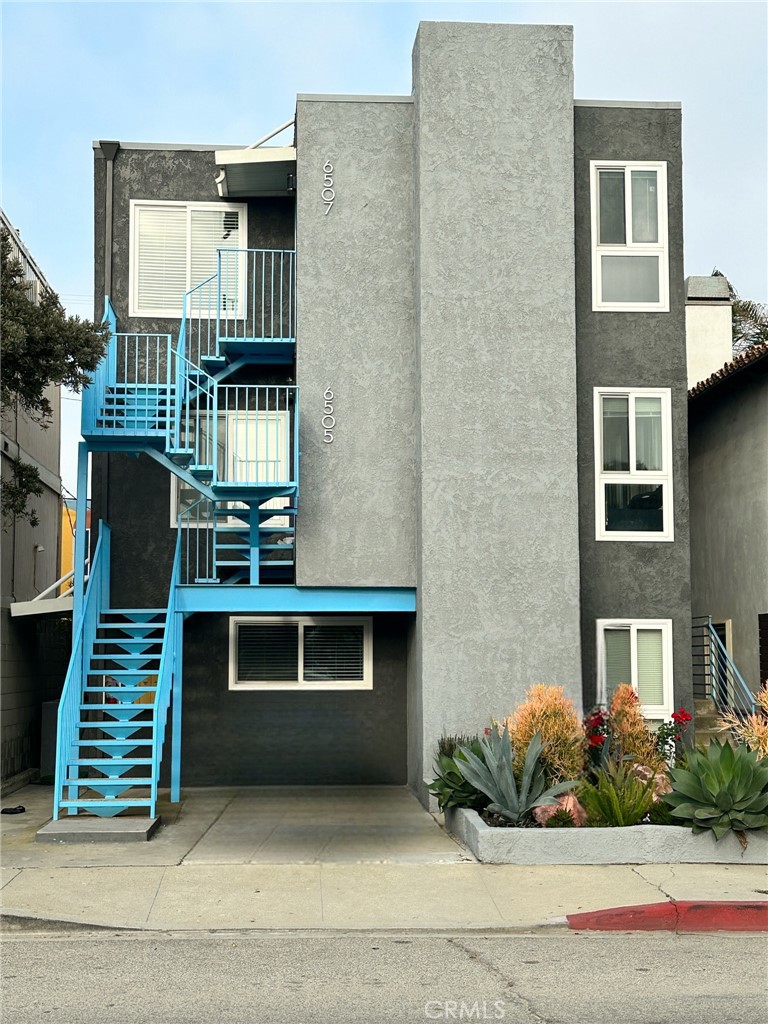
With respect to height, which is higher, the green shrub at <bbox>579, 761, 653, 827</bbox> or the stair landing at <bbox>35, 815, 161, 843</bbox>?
the green shrub at <bbox>579, 761, 653, 827</bbox>

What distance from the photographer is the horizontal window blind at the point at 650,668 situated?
15.8m

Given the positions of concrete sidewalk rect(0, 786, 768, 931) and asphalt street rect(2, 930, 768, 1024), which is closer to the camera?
asphalt street rect(2, 930, 768, 1024)

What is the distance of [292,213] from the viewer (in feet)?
57.7

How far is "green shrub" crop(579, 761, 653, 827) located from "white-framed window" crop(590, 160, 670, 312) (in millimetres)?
6544

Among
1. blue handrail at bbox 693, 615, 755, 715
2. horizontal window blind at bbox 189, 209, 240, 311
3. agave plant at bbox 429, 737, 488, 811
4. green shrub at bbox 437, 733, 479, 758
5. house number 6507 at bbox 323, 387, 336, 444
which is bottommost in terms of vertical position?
agave plant at bbox 429, 737, 488, 811

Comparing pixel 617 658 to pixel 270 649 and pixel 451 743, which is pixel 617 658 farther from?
pixel 270 649

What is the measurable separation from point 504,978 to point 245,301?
443 inches

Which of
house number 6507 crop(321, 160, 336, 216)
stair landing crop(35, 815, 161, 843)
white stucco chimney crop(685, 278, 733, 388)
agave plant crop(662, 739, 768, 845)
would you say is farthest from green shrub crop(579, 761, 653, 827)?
white stucco chimney crop(685, 278, 733, 388)

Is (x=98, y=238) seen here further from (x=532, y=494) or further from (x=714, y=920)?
(x=714, y=920)

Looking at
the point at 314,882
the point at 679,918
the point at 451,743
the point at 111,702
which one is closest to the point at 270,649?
the point at 111,702

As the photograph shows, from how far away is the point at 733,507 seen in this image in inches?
742

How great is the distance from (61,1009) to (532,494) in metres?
9.34

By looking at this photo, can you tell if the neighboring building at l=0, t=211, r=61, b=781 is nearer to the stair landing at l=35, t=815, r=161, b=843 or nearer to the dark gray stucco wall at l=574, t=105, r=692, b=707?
the stair landing at l=35, t=815, r=161, b=843

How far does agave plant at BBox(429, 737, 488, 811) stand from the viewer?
1294 cm
